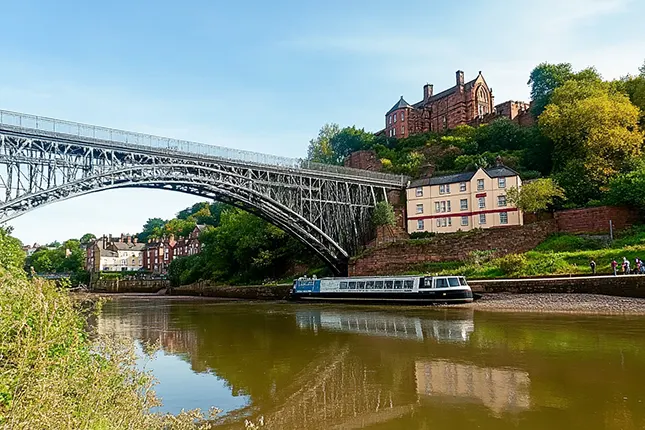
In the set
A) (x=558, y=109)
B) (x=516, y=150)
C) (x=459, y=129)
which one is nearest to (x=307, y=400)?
(x=558, y=109)

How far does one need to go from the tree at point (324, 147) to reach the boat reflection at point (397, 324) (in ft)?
171

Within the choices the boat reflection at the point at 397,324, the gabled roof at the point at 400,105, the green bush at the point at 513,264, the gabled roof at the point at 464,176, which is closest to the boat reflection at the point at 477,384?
the boat reflection at the point at 397,324

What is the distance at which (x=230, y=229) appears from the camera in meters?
65.4

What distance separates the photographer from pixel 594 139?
4050 centimetres

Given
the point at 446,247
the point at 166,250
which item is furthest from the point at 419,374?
the point at 166,250

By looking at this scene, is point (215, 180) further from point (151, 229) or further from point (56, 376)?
point (151, 229)

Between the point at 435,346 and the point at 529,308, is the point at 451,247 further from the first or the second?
the point at 435,346

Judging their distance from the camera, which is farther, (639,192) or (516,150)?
(516,150)

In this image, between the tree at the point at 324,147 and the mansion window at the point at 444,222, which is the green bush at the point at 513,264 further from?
the tree at the point at 324,147

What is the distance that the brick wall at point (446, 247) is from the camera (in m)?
38.0

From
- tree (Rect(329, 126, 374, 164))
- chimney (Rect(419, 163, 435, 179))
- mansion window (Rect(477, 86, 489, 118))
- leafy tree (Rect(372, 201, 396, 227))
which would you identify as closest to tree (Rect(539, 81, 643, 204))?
chimney (Rect(419, 163, 435, 179))

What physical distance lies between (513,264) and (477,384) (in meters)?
23.8

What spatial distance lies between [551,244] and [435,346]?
23.9 metres

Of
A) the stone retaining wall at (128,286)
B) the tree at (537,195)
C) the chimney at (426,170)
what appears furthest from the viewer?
the stone retaining wall at (128,286)
